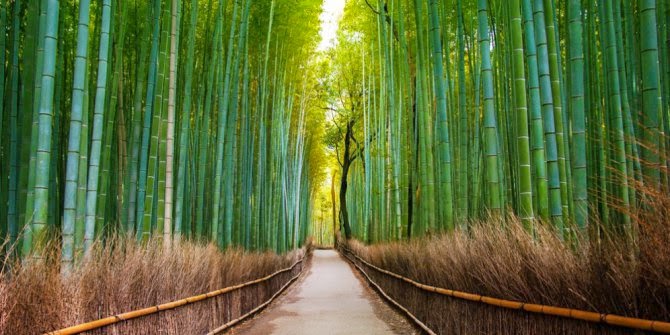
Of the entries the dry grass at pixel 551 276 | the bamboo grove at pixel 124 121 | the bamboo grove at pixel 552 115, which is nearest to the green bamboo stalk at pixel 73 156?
the bamboo grove at pixel 124 121

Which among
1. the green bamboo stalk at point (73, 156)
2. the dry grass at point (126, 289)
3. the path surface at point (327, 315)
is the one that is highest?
the green bamboo stalk at point (73, 156)

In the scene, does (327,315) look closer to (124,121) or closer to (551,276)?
(124,121)

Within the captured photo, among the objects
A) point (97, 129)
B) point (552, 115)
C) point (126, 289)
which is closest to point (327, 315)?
point (126, 289)

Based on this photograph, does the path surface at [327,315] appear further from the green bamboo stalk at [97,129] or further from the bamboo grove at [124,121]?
the green bamboo stalk at [97,129]

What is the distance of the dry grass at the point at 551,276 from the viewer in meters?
1.83

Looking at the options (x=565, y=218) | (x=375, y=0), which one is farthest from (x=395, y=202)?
(x=565, y=218)

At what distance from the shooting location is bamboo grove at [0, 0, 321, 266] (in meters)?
3.23

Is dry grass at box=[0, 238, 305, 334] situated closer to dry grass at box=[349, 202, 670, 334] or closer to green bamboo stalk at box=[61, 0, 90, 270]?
green bamboo stalk at box=[61, 0, 90, 270]

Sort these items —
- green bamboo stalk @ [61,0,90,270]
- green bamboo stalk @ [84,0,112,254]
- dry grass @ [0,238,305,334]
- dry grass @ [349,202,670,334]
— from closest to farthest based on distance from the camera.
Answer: dry grass @ [349,202,670,334]
dry grass @ [0,238,305,334]
green bamboo stalk @ [61,0,90,270]
green bamboo stalk @ [84,0,112,254]

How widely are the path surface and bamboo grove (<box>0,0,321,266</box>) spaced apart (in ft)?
3.60

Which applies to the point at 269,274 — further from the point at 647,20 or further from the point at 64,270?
the point at 647,20

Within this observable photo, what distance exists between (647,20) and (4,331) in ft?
10.7

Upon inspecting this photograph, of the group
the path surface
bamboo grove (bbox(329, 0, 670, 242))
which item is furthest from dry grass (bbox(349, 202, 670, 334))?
the path surface

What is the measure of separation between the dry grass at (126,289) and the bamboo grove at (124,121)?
0.25 meters
